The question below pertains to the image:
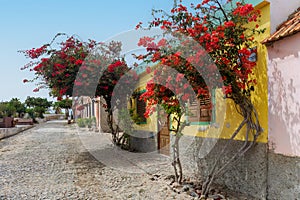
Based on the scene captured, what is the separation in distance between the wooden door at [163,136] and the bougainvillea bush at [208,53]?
13.6 feet

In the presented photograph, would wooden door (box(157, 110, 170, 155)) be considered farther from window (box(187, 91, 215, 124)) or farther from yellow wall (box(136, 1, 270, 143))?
yellow wall (box(136, 1, 270, 143))

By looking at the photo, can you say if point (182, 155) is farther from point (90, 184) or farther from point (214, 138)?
point (90, 184)

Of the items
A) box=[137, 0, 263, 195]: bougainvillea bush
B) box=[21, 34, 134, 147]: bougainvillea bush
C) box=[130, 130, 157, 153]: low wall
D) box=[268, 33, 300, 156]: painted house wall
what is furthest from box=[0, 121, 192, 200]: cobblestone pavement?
box=[21, 34, 134, 147]: bougainvillea bush

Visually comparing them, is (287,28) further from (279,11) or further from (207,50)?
(207,50)

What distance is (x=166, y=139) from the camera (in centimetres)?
980

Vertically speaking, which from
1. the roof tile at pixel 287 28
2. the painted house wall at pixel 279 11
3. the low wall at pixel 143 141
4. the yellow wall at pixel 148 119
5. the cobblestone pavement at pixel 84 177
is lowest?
the cobblestone pavement at pixel 84 177

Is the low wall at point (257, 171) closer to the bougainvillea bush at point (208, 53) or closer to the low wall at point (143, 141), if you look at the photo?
the bougainvillea bush at point (208, 53)

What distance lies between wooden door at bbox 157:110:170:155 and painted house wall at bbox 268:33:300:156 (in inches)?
196

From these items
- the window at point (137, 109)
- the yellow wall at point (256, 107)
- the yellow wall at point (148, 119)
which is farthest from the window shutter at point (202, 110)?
the window at point (137, 109)

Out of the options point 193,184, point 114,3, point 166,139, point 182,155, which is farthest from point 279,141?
point 114,3

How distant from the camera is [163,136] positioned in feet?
32.8

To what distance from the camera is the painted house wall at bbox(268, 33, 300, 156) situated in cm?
436

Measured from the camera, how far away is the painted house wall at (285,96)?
4.36 meters

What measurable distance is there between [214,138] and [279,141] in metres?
1.87
